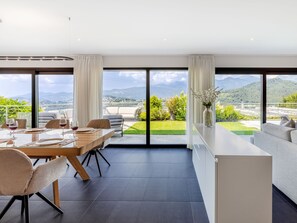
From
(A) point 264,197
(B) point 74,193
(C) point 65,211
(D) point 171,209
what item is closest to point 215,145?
(A) point 264,197

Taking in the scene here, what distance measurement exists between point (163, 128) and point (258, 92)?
2793mm

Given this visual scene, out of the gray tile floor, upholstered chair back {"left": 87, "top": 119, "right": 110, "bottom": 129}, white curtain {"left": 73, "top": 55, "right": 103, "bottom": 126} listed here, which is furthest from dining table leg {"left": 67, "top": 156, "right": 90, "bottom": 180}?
white curtain {"left": 73, "top": 55, "right": 103, "bottom": 126}

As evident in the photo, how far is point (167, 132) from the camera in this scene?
651cm

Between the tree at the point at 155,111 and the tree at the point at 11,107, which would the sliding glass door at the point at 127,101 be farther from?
the tree at the point at 11,107

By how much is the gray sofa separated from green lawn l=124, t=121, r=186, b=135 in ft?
9.63

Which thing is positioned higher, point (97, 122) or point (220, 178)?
point (97, 122)

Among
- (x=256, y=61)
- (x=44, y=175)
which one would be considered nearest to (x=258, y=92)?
(x=256, y=61)

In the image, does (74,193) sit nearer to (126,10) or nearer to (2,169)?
(2,169)

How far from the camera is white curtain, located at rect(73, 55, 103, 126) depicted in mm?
6055

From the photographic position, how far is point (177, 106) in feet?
21.0

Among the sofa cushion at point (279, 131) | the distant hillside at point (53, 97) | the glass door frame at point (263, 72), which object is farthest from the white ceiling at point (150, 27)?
the sofa cushion at point (279, 131)

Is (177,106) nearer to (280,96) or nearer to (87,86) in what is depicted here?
(87,86)

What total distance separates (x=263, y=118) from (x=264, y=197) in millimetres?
4802

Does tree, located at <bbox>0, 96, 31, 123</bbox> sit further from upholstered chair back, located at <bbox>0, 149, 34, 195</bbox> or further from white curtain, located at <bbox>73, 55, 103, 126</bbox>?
upholstered chair back, located at <bbox>0, 149, 34, 195</bbox>
